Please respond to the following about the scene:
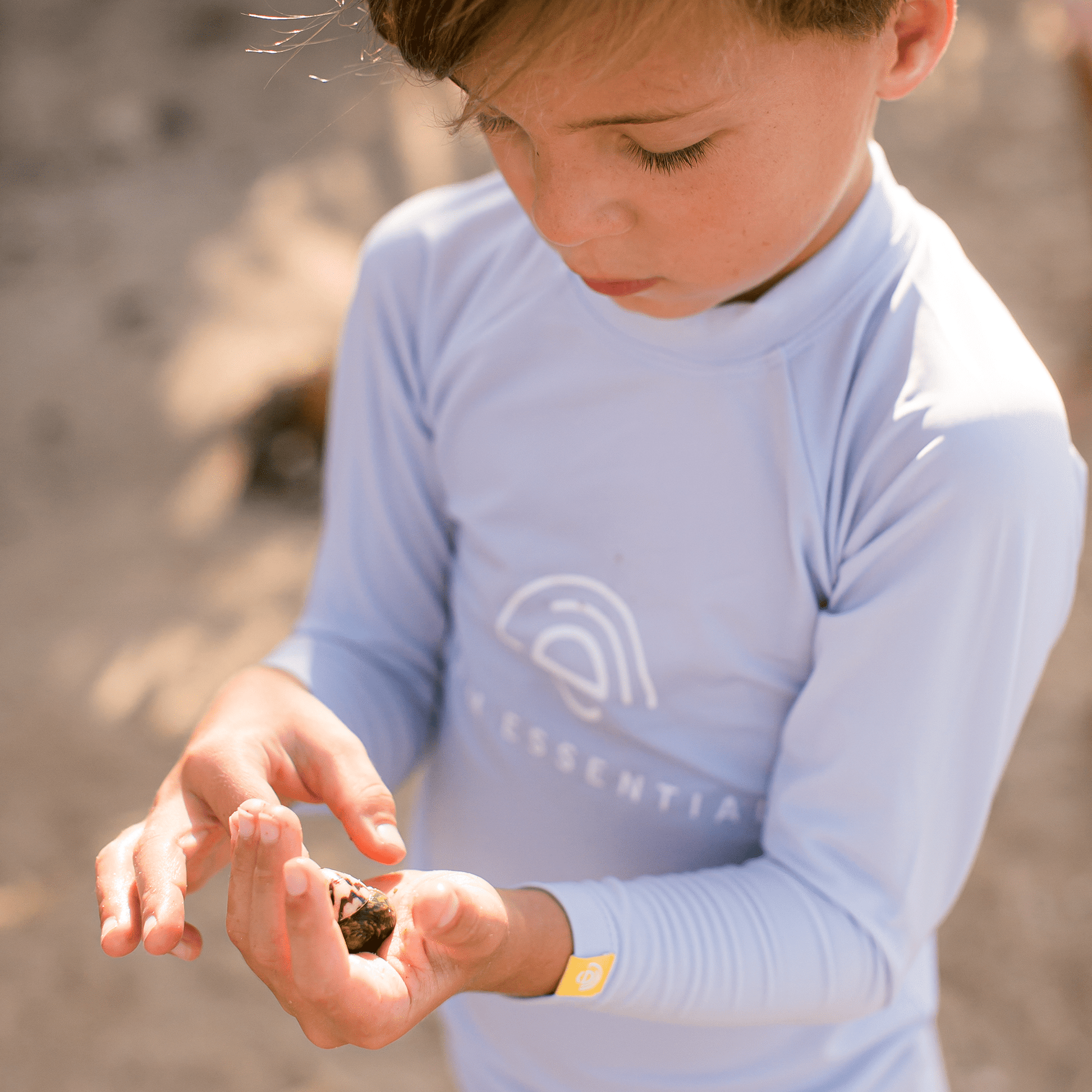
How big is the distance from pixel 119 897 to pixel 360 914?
0.76 ft

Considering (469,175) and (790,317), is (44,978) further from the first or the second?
(469,175)

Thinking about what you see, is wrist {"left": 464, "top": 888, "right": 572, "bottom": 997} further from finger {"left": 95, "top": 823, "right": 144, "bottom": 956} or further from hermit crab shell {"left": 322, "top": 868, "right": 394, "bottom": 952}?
finger {"left": 95, "top": 823, "right": 144, "bottom": 956}

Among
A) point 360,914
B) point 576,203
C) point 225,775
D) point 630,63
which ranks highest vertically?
point 630,63

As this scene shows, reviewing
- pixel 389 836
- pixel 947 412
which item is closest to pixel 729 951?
pixel 389 836

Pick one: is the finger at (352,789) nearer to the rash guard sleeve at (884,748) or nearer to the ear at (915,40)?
the rash guard sleeve at (884,748)

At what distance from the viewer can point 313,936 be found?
0.93 m

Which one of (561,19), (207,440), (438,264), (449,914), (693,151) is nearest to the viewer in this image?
(561,19)

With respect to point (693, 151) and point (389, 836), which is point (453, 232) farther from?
point (389, 836)

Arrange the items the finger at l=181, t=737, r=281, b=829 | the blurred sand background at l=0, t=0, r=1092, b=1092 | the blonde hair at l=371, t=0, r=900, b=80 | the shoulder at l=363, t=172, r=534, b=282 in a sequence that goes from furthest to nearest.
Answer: the blurred sand background at l=0, t=0, r=1092, b=1092
the shoulder at l=363, t=172, r=534, b=282
the finger at l=181, t=737, r=281, b=829
the blonde hair at l=371, t=0, r=900, b=80

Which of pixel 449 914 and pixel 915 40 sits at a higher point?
pixel 915 40

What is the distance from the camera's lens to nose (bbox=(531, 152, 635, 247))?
35.8 inches

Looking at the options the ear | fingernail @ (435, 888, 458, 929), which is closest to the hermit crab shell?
fingernail @ (435, 888, 458, 929)

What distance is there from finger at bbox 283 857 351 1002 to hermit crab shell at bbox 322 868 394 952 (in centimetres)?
10

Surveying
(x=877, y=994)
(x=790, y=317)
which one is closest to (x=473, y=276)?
(x=790, y=317)
